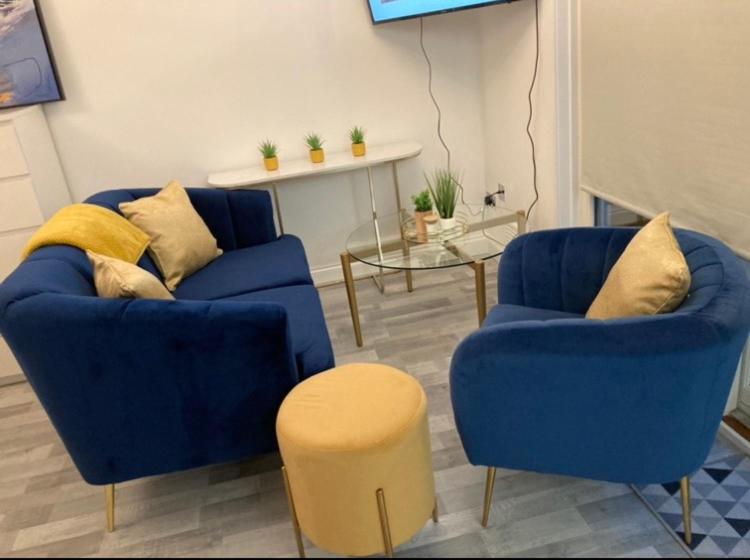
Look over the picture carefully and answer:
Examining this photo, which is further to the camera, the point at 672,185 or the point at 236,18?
the point at 236,18

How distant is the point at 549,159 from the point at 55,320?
226 cm

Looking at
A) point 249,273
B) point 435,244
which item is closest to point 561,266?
point 435,244

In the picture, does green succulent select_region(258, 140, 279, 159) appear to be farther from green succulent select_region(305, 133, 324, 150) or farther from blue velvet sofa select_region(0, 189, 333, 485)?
blue velvet sofa select_region(0, 189, 333, 485)

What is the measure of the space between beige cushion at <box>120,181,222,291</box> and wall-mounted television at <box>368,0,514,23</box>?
55.2 inches

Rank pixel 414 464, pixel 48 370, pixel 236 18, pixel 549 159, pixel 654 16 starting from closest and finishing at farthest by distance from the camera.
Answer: pixel 414 464
pixel 48 370
pixel 654 16
pixel 549 159
pixel 236 18

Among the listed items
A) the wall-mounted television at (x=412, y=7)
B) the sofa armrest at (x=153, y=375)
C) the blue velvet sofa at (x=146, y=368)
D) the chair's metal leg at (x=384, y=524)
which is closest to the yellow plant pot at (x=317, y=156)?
the wall-mounted television at (x=412, y=7)

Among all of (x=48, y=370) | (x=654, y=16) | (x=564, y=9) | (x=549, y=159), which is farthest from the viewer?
(x=549, y=159)

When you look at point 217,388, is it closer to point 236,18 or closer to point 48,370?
point 48,370

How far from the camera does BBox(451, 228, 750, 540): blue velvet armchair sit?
1302mm

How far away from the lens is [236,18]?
3129 millimetres

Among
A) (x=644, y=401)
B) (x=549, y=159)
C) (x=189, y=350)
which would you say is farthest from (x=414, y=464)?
(x=549, y=159)

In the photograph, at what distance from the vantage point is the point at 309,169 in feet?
10.4

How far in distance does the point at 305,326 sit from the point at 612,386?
3.54 feet

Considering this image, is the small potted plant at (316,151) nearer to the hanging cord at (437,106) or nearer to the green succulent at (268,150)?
the green succulent at (268,150)
